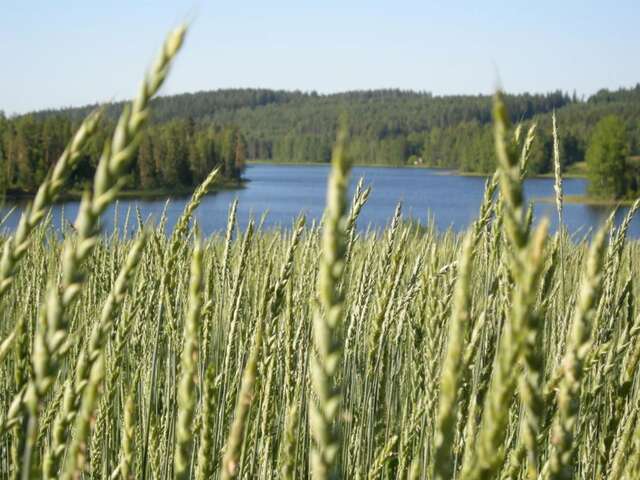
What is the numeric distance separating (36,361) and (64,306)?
0.19 feet

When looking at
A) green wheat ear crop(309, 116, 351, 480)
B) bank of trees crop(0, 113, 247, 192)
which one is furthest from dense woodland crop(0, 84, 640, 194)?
green wheat ear crop(309, 116, 351, 480)

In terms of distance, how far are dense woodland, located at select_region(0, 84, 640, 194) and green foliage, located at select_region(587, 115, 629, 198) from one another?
916mm

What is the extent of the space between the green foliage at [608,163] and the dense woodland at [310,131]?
92cm

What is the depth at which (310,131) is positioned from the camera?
137 metres

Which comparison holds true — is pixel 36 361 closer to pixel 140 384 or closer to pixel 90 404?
pixel 90 404

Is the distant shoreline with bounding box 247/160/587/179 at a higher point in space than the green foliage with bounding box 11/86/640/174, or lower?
lower

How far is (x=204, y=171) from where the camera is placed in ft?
171

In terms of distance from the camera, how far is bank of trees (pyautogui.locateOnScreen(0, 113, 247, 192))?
1442 inches

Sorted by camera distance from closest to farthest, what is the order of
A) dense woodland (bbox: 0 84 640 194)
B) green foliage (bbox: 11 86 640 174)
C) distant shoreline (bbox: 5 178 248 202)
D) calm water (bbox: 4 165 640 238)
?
1. calm water (bbox: 4 165 640 238)
2. distant shoreline (bbox: 5 178 248 202)
3. dense woodland (bbox: 0 84 640 194)
4. green foliage (bbox: 11 86 640 174)

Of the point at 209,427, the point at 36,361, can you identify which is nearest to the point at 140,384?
the point at 209,427

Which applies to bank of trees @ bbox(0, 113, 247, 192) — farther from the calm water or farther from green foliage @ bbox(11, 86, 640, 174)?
green foliage @ bbox(11, 86, 640, 174)

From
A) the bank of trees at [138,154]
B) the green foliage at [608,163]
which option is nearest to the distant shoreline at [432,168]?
the green foliage at [608,163]

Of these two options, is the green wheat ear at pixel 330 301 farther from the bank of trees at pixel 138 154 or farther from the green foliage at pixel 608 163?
the green foliage at pixel 608 163

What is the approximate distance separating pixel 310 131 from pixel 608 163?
96333mm
